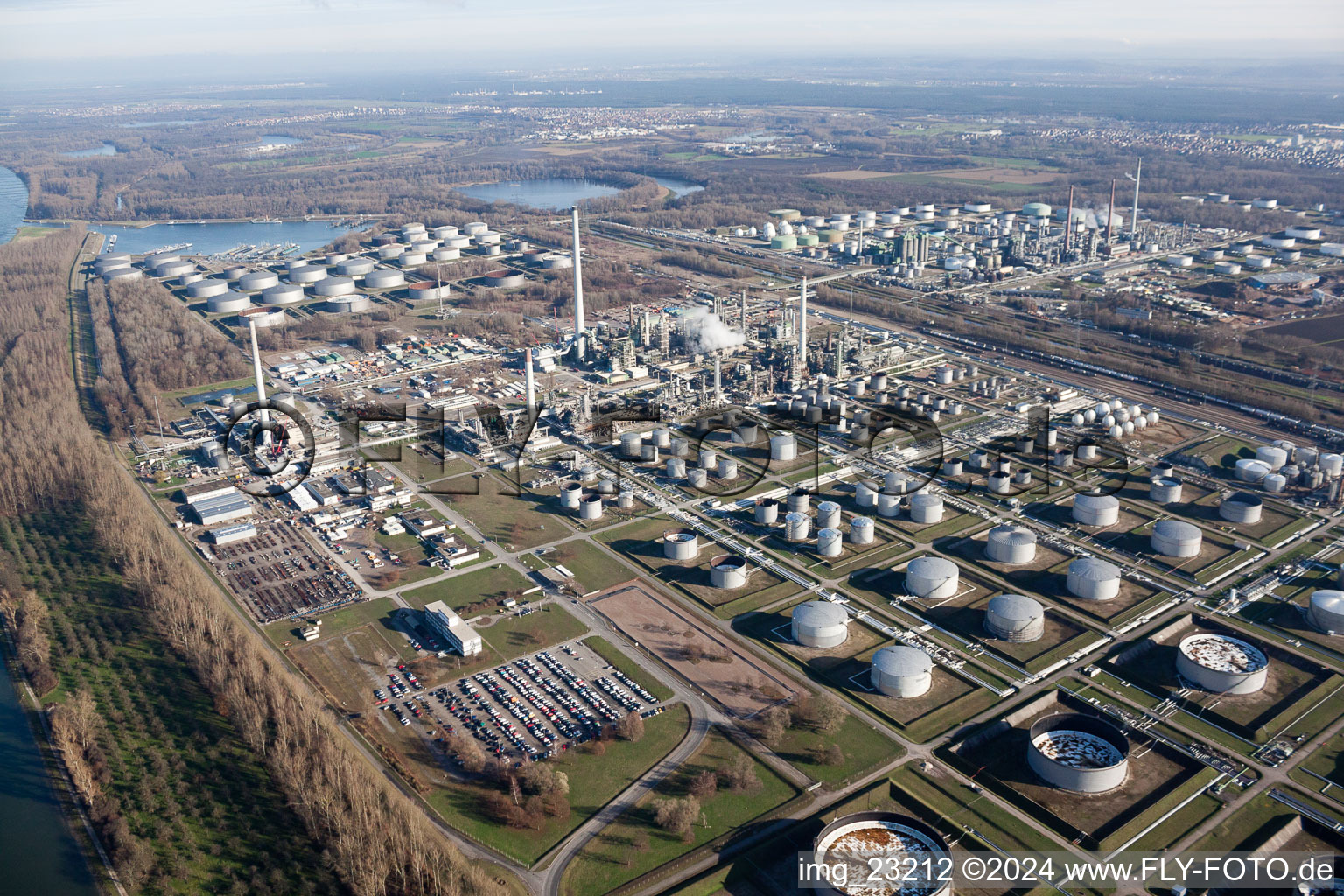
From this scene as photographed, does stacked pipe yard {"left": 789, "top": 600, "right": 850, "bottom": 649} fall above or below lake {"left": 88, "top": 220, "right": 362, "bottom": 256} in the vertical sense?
below

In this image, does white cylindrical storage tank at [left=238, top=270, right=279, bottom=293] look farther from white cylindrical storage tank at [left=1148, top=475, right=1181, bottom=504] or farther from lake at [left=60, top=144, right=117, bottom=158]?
lake at [left=60, top=144, right=117, bottom=158]

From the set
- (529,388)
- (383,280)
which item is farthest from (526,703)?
(383,280)

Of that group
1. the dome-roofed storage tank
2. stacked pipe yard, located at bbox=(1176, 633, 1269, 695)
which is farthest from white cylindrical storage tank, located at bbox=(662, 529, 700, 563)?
stacked pipe yard, located at bbox=(1176, 633, 1269, 695)

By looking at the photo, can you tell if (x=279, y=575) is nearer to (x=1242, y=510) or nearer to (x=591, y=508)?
(x=591, y=508)

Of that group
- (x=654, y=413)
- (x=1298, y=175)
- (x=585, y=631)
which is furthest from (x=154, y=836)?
(x=1298, y=175)

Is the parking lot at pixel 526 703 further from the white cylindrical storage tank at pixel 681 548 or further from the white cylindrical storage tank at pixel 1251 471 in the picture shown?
the white cylindrical storage tank at pixel 1251 471

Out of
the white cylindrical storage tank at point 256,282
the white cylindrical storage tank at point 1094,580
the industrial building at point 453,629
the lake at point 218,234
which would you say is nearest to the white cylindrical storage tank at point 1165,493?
the white cylindrical storage tank at point 1094,580
